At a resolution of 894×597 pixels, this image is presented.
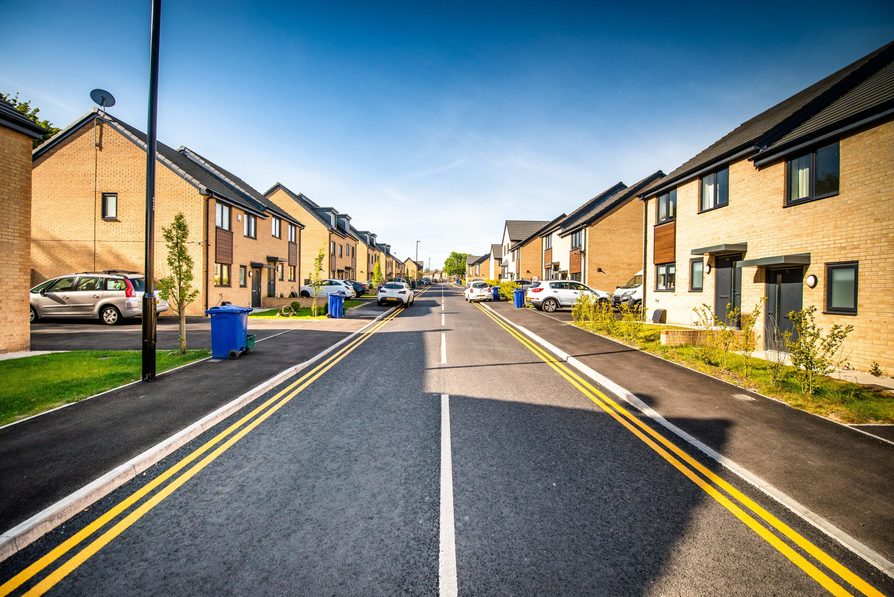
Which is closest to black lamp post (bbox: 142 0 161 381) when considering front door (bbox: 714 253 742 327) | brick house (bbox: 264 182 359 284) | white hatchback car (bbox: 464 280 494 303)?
front door (bbox: 714 253 742 327)

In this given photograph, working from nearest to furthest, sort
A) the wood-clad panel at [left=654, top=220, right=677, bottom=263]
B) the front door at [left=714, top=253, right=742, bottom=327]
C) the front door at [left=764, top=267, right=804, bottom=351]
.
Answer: the front door at [left=764, top=267, right=804, bottom=351] < the front door at [left=714, top=253, right=742, bottom=327] < the wood-clad panel at [left=654, top=220, right=677, bottom=263]

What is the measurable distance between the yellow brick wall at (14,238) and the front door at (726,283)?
20319 millimetres

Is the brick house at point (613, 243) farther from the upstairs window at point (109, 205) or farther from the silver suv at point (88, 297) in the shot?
the upstairs window at point (109, 205)

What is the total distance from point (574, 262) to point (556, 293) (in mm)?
8881

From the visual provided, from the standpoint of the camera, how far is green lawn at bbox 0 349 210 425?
19.3 feet

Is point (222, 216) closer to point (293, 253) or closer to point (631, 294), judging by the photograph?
point (293, 253)

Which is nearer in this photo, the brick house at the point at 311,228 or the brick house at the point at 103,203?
the brick house at the point at 103,203

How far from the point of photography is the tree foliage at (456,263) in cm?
13662

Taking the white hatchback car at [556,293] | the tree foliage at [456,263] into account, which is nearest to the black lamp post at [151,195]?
the white hatchback car at [556,293]

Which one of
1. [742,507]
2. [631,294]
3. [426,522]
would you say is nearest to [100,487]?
[426,522]

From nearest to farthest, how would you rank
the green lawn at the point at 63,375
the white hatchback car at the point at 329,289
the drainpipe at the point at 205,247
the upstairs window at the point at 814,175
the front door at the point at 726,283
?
the green lawn at the point at 63,375
the upstairs window at the point at 814,175
the front door at the point at 726,283
the drainpipe at the point at 205,247
the white hatchback car at the point at 329,289

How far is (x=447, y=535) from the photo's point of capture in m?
3.02

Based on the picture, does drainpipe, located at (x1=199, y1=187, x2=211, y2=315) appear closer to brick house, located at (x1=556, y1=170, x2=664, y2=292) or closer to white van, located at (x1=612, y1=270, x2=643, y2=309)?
white van, located at (x1=612, y1=270, x2=643, y2=309)

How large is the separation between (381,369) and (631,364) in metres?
5.86
